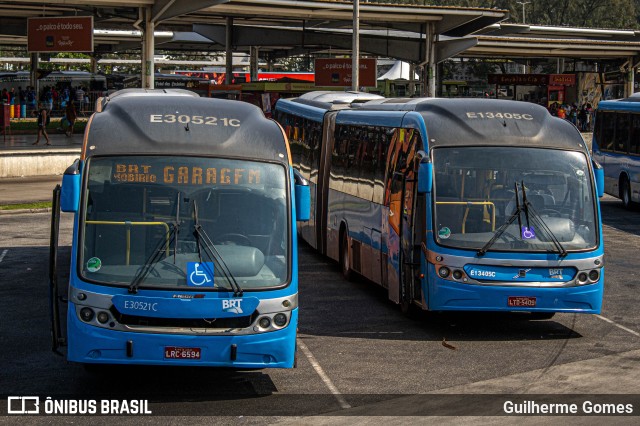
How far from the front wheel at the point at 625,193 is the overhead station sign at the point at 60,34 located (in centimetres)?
1774

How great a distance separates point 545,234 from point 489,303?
1113 mm

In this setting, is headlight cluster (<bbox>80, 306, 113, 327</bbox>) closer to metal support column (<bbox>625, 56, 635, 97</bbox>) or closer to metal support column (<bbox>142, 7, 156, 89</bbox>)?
metal support column (<bbox>142, 7, 156, 89</bbox>)

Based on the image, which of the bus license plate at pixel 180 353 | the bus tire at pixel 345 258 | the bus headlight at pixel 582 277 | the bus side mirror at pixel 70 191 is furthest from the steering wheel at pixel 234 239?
the bus tire at pixel 345 258

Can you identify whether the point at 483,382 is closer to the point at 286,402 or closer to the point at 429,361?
the point at 429,361

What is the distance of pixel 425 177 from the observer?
14.4 m

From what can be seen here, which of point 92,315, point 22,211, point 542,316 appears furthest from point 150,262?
point 22,211

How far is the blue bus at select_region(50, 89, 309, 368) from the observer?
1066cm

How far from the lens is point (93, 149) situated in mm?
11398

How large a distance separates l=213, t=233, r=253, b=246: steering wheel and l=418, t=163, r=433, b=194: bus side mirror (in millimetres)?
3823

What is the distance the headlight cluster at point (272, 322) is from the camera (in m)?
10.9

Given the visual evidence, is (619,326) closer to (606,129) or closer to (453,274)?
(453,274)

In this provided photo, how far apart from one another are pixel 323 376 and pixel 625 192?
67.9 feet

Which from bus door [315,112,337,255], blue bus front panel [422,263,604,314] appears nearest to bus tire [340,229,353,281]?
bus door [315,112,337,255]

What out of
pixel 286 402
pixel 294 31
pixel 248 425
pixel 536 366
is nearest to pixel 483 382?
pixel 536 366
